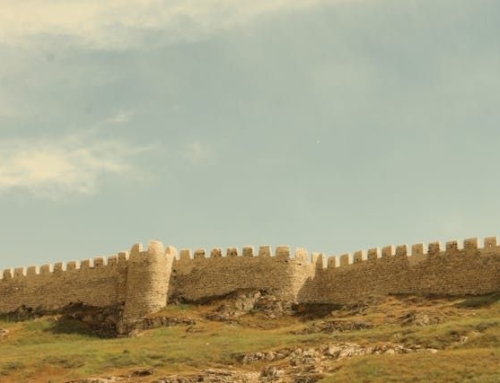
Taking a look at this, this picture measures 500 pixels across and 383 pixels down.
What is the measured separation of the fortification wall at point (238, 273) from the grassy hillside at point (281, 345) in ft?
3.31

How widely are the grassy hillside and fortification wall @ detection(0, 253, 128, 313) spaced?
8.58 feet

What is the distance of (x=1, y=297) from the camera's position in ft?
202

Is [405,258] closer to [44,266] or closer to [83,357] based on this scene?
[83,357]

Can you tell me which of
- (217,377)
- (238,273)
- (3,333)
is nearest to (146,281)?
(238,273)

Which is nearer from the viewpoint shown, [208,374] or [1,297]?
[208,374]

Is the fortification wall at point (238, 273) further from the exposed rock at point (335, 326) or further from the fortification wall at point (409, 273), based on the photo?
the exposed rock at point (335, 326)

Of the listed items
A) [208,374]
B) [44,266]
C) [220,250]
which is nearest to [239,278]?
[220,250]

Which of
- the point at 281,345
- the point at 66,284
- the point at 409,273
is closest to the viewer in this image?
the point at 281,345

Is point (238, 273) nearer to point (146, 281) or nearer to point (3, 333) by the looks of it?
point (146, 281)

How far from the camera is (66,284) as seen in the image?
59.0 metres

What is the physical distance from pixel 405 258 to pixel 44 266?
2220 cm

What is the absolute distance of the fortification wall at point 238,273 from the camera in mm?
54156

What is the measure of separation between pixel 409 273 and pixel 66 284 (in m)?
20.6

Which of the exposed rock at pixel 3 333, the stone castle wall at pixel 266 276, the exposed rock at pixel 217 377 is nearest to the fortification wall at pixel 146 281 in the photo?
the stone castle wall at pixel 266 276
